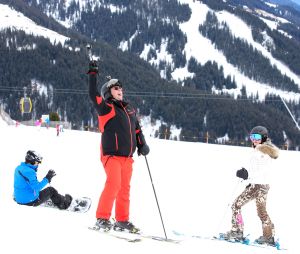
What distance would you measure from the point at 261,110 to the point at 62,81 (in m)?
64.6

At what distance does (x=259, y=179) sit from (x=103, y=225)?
2.16 m

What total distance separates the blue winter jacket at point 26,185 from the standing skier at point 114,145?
1846 millimetres

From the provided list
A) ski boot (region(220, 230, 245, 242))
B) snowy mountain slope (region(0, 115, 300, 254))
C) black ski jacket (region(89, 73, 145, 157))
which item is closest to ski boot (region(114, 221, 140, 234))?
snowy mountain slope (region(0, 115, 300, 254))

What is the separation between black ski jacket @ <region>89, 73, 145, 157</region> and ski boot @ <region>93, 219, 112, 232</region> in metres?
0.78

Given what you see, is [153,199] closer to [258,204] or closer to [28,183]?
[28,183]

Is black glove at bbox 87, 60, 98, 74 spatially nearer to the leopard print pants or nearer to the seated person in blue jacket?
the seated person in blue jacket

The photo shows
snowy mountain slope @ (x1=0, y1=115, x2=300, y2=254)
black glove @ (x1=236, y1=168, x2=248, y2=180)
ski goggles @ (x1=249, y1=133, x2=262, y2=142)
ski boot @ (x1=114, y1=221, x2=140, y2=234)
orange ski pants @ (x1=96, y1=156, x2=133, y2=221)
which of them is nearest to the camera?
snowy mountain slope @ (x1=0, y1=115, x2=300, y2=254)

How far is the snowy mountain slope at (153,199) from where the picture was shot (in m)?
5.32

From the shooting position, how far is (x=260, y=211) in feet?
23.2

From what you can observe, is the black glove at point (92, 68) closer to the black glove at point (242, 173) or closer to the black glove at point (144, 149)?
the black glove at point (144, 149)

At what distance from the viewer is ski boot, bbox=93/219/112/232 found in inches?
237

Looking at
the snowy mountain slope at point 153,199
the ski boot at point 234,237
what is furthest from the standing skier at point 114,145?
the ski boot at point 234,237

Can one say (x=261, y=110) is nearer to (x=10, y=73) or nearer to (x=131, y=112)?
(x=10, y=73)

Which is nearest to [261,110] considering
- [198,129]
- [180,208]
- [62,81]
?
[198,129]
